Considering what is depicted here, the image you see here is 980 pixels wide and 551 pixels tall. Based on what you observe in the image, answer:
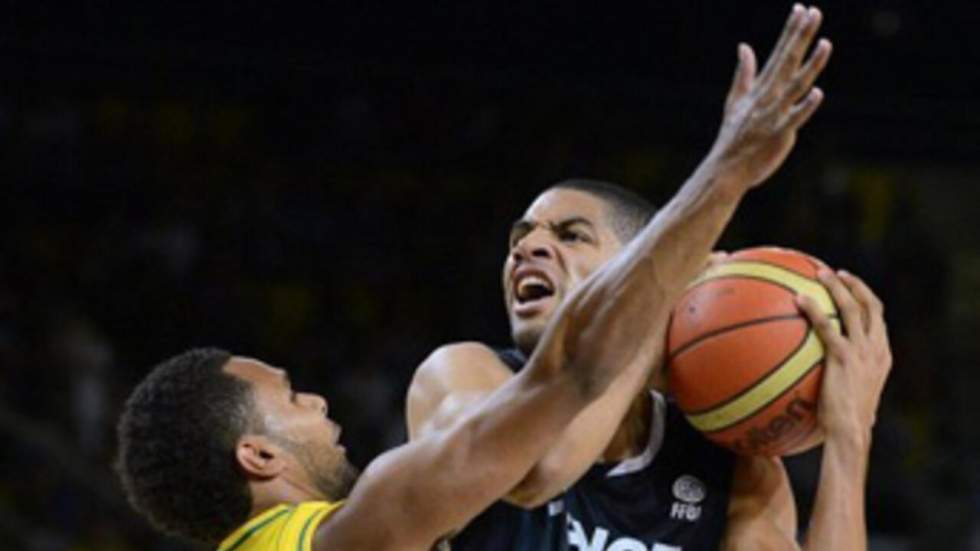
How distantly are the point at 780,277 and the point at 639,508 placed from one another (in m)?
0.60

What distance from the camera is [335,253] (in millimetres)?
10039

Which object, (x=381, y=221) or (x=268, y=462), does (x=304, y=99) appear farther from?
(x=268, y=462)

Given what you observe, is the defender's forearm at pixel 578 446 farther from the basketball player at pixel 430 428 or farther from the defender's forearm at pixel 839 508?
the defender's forearm at pixel 839 508

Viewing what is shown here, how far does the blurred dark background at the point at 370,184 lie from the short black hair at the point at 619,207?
4.84 m

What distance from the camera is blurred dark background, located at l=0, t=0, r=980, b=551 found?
29.0 feet

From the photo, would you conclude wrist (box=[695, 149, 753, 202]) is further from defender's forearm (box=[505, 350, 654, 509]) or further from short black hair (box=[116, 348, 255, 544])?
short black hair (box=[116, 348, 255, 544])

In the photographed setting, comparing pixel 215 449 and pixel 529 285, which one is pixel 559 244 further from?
pixel 215 449

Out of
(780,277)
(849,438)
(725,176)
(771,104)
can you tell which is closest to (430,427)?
(780,277)

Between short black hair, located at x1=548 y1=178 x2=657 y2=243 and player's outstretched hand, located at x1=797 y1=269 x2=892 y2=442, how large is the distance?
0.47 meters

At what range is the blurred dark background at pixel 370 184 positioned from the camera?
8.85m

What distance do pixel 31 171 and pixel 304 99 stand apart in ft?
5.46

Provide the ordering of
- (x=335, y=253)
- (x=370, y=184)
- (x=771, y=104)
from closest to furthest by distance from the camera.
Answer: (x=771, y=104) → (x=335, y=253) → (x=370, y=184)

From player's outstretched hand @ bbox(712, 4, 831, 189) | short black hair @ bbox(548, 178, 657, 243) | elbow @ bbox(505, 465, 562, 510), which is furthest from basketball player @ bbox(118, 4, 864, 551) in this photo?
short black hair @ bbox(548, 178, 657, 243)

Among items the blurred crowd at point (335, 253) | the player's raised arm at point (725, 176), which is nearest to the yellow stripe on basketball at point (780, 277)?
the player's raised arm at point (725, 176)
